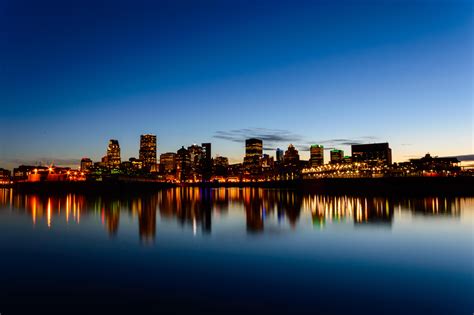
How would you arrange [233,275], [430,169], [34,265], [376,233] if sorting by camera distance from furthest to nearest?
[430,169]
[376,233]
[34,265]
[233,275]

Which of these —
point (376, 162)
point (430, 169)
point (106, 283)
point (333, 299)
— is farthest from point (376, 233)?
point (376, 162)

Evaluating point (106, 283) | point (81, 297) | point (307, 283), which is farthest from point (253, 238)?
point (81, 297)

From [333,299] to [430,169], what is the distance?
153708 mm

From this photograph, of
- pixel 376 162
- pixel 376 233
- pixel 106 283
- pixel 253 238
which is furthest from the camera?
pixel 376 162

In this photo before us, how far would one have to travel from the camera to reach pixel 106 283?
42.8ft

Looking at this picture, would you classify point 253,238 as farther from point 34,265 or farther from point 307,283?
point 34,265

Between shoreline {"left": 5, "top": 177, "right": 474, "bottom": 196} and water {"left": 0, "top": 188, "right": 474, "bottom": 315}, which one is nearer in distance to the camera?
water {"left": 0, "top": 188, "right": 474, "bottom": 315}

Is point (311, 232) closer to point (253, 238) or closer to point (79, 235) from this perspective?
point (253, 238)

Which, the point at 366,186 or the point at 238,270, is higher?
the point at 238,270

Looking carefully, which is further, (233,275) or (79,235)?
(79,235)

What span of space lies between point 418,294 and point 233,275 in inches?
253

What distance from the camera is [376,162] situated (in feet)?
591

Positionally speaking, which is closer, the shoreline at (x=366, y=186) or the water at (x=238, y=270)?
the water at (x=238, y=270)

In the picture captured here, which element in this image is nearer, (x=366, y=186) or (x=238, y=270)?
(x=238, y=270)
